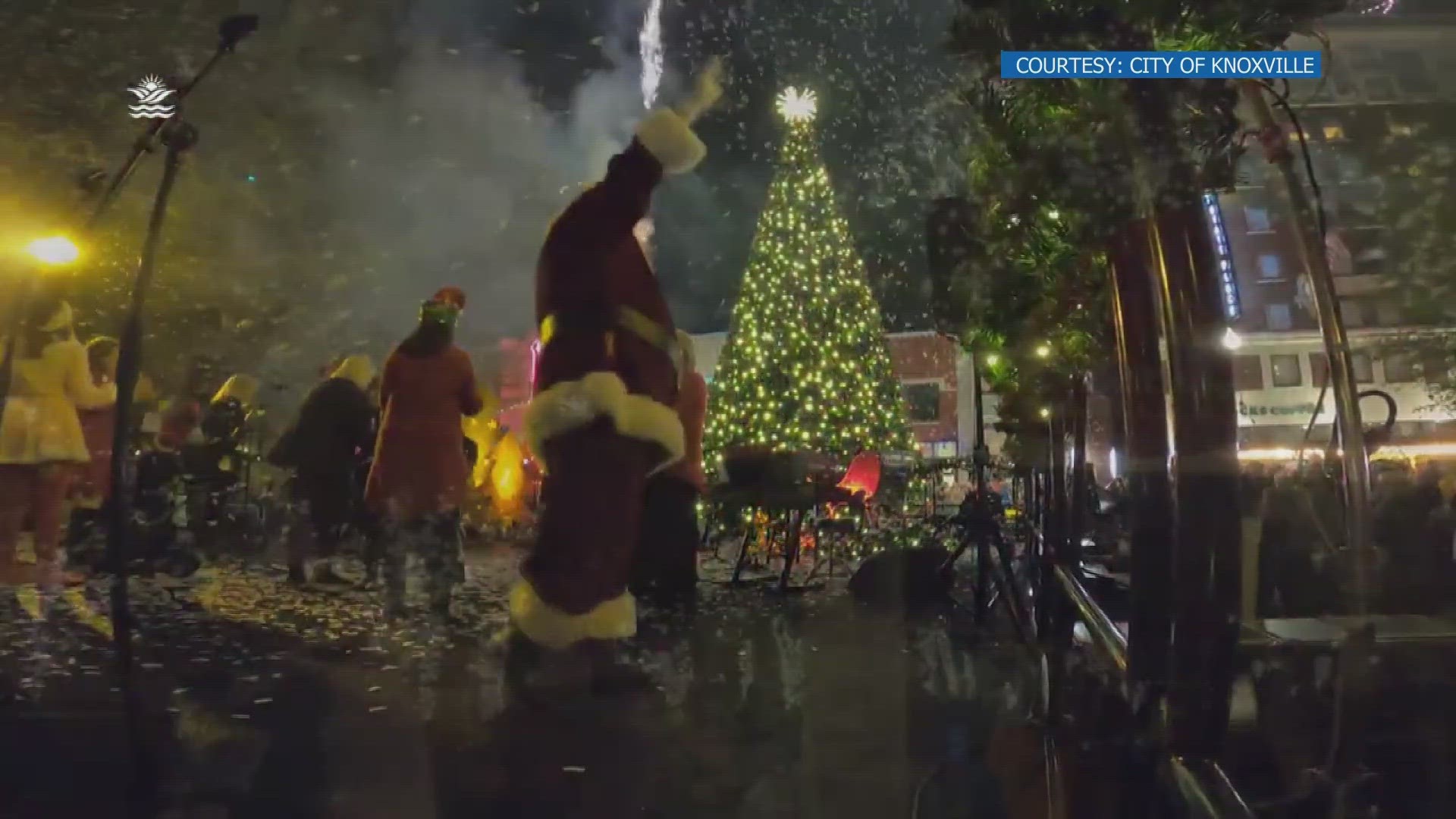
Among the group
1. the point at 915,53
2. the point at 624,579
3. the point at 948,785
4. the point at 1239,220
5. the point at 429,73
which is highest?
the point at 429,73

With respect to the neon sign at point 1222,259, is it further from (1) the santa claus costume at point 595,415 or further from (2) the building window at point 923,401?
(2) the building window at point 923,401

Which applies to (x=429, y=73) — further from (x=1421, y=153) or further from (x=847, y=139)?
(x=1421, y=153)

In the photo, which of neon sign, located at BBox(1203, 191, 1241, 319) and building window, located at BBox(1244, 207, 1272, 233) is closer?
neon sign, located at BBox(1203, 191, 1241, 319)

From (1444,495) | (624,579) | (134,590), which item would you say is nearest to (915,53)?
(624,579)

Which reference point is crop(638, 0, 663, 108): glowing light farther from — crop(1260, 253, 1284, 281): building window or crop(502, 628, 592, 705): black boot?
crop(502, 628, 592, 705): black boot

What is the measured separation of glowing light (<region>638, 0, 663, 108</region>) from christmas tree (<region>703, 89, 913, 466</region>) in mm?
6729

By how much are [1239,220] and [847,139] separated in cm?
706

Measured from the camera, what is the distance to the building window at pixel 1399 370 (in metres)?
5.13

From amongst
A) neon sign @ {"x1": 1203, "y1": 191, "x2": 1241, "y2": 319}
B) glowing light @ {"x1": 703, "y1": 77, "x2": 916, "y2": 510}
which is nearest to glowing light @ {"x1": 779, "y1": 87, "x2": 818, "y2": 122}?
glowing light @ {"x1": 703, "y1": 77, "x2": 916, "y2": 510}

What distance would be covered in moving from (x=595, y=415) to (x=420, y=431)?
248 centimetres

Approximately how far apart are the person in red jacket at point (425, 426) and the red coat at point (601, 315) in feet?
7.56

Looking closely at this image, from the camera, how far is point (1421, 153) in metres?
6.54

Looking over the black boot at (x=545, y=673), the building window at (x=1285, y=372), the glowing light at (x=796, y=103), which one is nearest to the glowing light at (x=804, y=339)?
the glowing light at (x=796, y=103)

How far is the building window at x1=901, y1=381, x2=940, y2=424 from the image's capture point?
384 inches
